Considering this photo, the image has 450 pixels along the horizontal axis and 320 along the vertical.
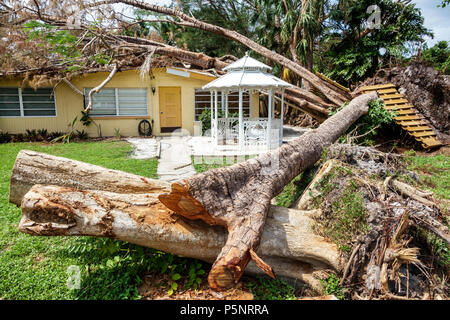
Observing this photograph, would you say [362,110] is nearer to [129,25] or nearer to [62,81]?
[129,25]

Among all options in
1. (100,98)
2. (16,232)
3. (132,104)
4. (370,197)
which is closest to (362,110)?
(370,197)

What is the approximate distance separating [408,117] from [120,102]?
11.8m

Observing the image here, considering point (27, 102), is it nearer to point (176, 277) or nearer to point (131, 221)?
point (131, 221)

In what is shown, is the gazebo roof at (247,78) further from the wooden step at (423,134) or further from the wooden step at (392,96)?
the wooden step at (423,134)

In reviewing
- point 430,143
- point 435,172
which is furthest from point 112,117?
point 430,143

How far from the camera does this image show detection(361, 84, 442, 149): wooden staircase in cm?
923

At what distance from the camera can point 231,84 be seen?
8984 millimetres

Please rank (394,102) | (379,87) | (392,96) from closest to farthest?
(394,102) → (392,96) → (379,87)

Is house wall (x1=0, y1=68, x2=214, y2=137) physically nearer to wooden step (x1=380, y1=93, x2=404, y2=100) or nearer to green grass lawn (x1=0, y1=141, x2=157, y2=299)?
wooden step (x1=380, y1=93, x2=404, y2=100)

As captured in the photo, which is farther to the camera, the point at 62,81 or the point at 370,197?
the point at 62,81

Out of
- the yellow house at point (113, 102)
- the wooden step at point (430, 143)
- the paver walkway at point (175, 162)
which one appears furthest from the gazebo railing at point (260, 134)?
the wooden step at point (430, 143)

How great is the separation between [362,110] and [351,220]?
673 centimetres

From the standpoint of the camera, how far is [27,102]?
13070 millimetres
